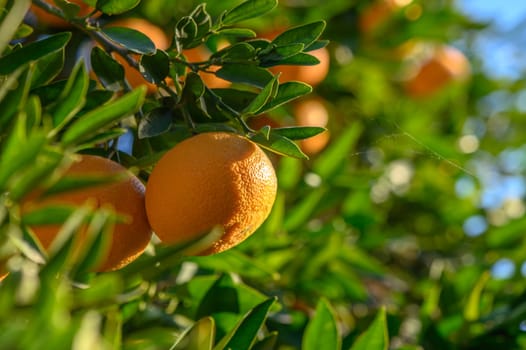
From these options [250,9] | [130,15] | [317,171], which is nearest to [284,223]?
[317,171]

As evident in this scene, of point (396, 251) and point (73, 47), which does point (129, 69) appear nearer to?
point (73, 47)

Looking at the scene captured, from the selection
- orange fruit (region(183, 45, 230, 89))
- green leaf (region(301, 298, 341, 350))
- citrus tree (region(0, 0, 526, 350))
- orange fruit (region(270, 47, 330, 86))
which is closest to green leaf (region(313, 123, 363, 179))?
citrus tree (region(0, 0, 526, 350))

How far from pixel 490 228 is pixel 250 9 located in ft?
4.19

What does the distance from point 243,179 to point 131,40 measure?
0.20 metres

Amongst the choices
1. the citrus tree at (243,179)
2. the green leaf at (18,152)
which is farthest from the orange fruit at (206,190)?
the green leaf at (18,152)

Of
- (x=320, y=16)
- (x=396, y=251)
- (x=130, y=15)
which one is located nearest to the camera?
(x=130, y=15)

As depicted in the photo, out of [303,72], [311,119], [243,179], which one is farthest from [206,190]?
[311,119]

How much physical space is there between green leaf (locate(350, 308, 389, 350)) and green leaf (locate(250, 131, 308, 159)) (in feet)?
0.86

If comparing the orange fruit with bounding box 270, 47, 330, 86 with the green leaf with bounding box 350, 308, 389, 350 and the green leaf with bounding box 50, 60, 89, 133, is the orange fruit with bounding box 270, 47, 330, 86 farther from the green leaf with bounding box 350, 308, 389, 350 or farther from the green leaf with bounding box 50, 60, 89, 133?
the green leaf with bounding box 50, 60, 89, 133

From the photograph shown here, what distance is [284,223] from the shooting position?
4.78 feet

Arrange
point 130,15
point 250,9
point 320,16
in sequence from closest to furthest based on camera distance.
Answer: point 250,9
point 130,15
point 320,16

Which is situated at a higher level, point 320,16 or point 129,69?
point 129,69

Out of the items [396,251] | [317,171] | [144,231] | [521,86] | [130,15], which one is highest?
[144,231]

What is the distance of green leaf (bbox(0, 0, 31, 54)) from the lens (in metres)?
0.65
